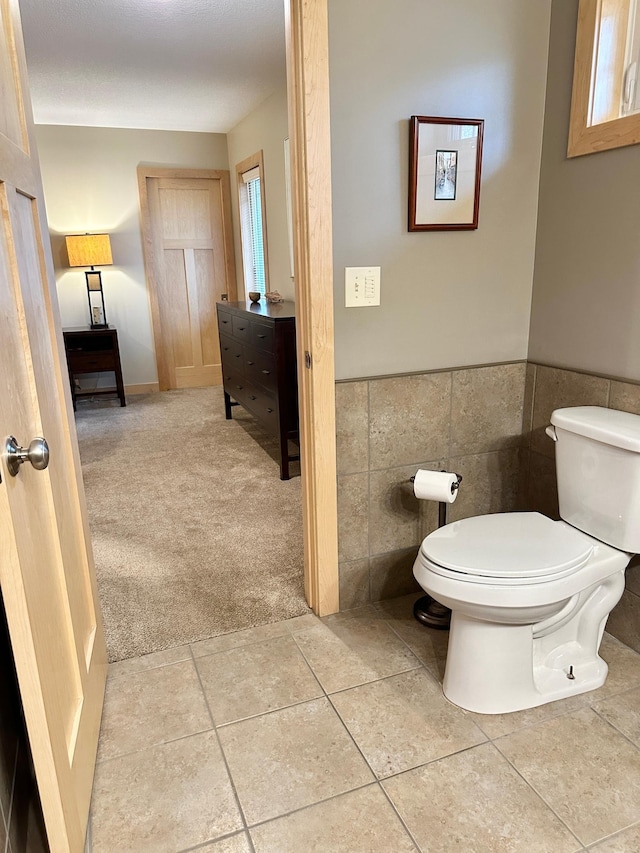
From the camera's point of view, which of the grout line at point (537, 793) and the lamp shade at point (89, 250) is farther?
the lamp shade at point (89, 250)

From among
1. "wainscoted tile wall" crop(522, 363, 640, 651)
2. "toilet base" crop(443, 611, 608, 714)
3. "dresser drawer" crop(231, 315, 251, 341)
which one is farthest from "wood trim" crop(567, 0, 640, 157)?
"dresser drawer" crop(231, 315, 251, 341)

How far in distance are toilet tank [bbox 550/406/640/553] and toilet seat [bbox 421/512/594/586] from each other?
74mm

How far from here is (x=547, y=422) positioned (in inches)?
85.4

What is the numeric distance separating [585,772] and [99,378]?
5187 mm

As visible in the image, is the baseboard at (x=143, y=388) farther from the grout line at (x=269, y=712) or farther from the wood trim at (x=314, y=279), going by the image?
the grout line at (x=269, y=712)

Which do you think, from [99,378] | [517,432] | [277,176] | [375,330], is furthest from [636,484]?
[99,378]

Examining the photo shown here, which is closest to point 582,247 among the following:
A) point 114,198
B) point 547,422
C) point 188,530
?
point 547,422

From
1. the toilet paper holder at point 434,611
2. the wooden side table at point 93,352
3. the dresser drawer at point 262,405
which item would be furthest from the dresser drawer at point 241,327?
the toilet paper holder at point 434,611

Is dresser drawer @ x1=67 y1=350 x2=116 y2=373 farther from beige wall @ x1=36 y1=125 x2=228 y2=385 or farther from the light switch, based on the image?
the light switch

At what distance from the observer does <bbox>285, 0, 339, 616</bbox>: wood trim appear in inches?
67.3

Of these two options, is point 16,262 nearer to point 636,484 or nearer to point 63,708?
point 63,708

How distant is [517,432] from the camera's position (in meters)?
2.30

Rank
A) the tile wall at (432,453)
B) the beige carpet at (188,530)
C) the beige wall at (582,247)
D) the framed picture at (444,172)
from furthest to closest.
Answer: the beige carpet at (188,530)
the tile wall at (432,453)
the framed picture at (444,172)
the beige wall at (582,247)

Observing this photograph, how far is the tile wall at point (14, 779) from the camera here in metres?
1.13
